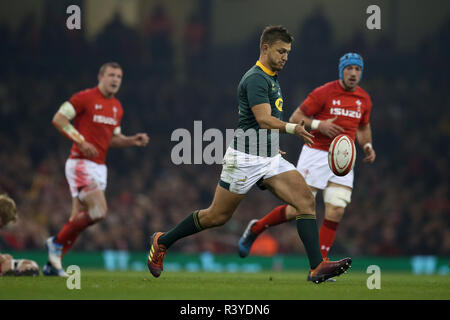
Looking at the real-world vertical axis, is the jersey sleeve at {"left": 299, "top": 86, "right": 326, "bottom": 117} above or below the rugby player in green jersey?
above

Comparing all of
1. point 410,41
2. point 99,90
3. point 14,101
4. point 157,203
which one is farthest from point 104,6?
point 99,90

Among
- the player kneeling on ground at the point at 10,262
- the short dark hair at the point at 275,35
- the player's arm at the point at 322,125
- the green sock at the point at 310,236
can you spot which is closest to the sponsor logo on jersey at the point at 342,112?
the player's arm at the point at 322,125

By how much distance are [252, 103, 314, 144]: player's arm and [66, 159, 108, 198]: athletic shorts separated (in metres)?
3.19

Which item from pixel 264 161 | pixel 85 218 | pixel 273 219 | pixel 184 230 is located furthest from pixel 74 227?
pixel 264 161

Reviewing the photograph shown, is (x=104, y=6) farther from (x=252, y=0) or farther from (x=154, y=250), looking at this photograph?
(x=154, y=250)

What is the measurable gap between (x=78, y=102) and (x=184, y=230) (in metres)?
2.79

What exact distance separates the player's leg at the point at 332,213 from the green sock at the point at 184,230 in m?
1.95

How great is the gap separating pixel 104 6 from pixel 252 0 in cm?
520

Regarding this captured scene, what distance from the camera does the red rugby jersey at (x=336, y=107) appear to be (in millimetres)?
9305

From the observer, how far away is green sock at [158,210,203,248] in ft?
25.7

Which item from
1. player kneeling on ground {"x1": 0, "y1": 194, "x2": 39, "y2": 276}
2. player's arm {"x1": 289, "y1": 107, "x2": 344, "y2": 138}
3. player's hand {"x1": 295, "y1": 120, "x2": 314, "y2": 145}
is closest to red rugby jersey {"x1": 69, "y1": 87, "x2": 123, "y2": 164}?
player kneeling on ground {"x1": 0, "y1": 194, "x2": 39, "y2": 276}

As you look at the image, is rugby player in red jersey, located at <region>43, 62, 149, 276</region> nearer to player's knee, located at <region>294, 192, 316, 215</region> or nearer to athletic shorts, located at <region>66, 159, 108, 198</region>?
athletic shorts, located at <region>66, 159, 108, 198</region>

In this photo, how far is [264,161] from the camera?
24.7ft
